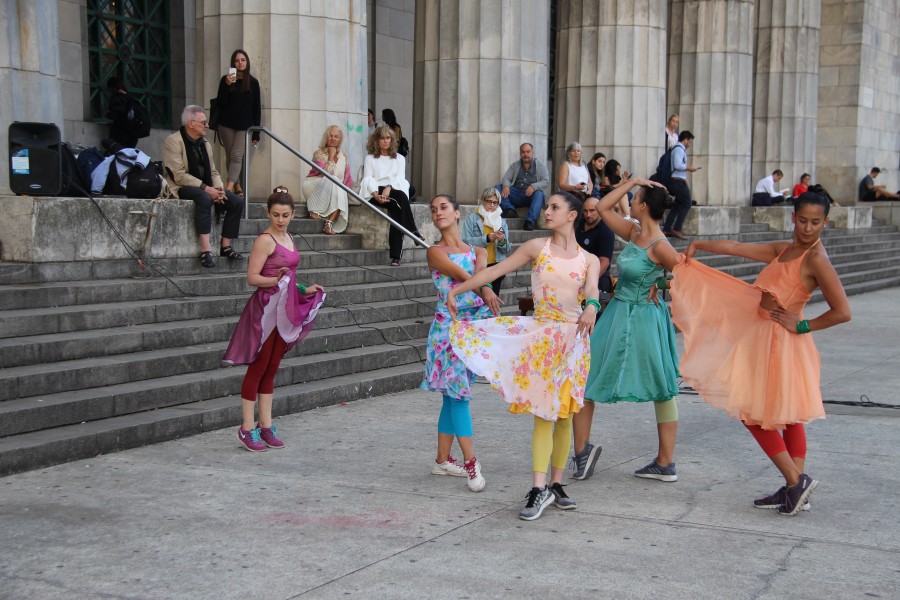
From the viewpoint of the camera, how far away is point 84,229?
30.8 feet

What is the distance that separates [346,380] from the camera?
371 inches

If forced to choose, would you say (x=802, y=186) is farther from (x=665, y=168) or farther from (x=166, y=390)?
(x=166, y=390)

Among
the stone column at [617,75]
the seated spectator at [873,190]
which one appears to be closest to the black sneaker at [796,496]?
the stone column at [617,75]

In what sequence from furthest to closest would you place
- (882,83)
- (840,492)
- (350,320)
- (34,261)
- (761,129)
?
1. (882,83)
2. (761,129)
3. (350,320)
4. (34,261)
5. (840,492)

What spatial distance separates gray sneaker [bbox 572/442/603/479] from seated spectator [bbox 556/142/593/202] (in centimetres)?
892

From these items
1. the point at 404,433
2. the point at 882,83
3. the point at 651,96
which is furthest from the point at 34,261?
the point at 882,83

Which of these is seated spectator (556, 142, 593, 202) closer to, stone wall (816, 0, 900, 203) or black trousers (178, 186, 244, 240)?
black trousers (178, 186, 244, 240)

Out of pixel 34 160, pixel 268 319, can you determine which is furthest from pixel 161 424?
pixel 34 160

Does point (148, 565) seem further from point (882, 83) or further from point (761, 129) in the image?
point (882, 83)

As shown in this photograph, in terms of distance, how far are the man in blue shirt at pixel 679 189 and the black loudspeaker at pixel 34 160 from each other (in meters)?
11.3

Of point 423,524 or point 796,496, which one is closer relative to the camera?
point 423,524

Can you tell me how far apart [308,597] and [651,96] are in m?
15.6

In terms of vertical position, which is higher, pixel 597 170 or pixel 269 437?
pixel 597 170

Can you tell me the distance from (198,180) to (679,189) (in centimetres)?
1010
